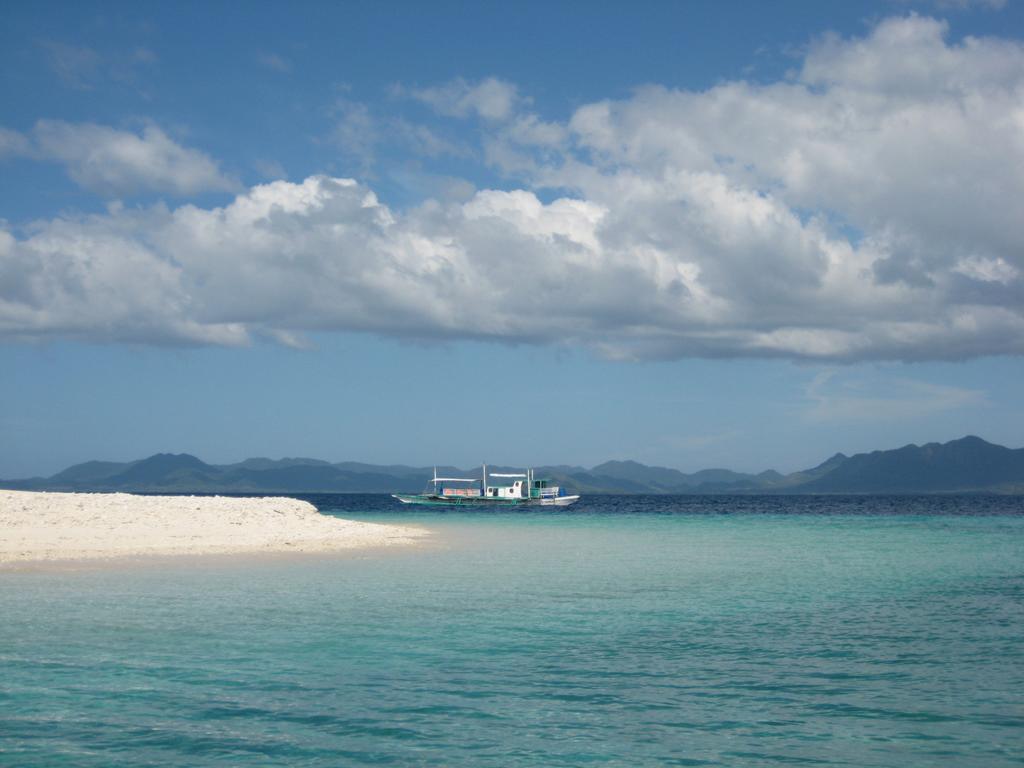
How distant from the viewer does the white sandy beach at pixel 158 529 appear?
1894 inches

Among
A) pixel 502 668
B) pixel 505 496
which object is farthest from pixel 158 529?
pixel 505 496

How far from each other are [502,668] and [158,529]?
44.5 m

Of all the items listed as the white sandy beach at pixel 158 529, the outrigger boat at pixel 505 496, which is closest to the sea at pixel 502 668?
the white sandy beach at pixel 158 529

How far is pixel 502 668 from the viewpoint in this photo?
69.2ft

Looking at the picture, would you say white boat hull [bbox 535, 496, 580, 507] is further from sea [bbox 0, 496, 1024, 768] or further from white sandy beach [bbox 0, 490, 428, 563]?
sea [bbox 0, 496, 1024, 768]

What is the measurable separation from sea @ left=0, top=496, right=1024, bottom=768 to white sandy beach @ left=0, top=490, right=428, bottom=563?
26.0ft

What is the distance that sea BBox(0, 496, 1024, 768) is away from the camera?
14969 mm

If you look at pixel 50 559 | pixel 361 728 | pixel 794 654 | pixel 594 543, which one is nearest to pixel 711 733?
pixel 361 728

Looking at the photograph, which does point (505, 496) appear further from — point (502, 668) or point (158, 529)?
point (502, 668)

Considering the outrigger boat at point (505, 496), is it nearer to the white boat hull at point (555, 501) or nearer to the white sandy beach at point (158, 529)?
the white boat hull at point (555, 501)

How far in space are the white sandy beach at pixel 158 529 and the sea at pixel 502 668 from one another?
26.0ft

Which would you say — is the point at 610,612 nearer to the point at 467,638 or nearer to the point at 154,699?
the point at 467,638

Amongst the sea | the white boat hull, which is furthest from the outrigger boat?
the sea

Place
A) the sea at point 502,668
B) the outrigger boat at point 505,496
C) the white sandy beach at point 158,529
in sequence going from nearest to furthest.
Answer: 1. the sea at point 502,668
2. the white sandy beach at point 158,529
3. the outrigger boat at point 505,496
